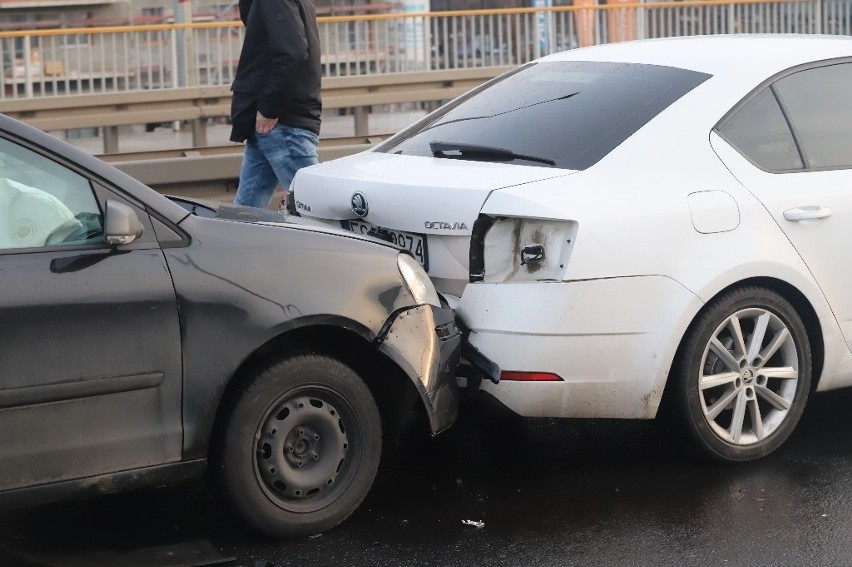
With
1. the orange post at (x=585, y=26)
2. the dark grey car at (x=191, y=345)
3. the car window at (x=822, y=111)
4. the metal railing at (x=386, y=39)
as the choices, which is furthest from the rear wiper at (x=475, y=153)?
the orange post at (x=585, y=26)

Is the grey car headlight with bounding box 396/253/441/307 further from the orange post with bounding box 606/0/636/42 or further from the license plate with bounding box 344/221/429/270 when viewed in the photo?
the orange post with bounding box 606/0/636/42

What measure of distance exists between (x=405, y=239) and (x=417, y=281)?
441 millimetres

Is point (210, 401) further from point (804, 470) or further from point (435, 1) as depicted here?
point (435, 1)

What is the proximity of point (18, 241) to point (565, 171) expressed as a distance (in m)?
1.93

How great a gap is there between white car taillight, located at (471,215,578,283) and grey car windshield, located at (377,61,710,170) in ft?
1.14

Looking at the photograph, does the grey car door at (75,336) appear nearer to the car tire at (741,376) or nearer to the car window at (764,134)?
the car tire at (741,376)

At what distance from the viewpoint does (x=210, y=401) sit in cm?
436

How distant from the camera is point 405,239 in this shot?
5215mm

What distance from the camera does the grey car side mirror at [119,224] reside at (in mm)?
4223

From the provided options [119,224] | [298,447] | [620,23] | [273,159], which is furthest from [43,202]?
[620,23]

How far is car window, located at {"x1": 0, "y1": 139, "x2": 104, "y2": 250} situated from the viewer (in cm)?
424

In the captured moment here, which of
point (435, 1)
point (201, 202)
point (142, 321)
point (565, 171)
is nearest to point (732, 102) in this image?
point (565, 171)

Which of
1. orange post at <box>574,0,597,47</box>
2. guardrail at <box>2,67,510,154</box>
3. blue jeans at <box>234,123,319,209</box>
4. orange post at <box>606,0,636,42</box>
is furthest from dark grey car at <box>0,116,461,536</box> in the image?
orange post at <box>606,0,636,42</box>

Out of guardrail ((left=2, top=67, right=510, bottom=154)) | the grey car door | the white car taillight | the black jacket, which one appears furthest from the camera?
guardrail ((left=2, top=67, right=510, bottom=154))
